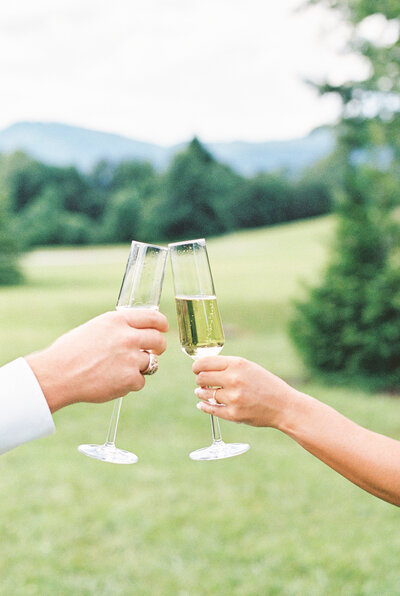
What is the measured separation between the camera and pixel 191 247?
1960 millimetres

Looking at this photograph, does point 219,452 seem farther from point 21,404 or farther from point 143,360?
point 21,404

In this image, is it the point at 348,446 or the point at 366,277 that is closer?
the point at 348,446

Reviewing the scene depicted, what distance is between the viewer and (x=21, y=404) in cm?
180

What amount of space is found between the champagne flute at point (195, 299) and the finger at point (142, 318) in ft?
0.27

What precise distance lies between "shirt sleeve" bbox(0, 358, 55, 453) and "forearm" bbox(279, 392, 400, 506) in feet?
2.17

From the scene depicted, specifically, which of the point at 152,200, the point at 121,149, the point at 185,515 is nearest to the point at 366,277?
the point at 185,515

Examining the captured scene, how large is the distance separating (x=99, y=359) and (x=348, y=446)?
2.29ft

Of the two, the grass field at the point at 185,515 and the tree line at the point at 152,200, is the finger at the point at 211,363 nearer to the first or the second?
the grass field at the point at 185,515

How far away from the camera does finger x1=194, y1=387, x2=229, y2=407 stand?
6.23ft

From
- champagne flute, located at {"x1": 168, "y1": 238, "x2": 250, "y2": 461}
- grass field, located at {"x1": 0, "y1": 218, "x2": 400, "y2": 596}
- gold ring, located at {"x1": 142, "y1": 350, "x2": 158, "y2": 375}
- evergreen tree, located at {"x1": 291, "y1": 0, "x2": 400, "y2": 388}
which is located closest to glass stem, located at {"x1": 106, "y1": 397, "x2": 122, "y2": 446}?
gold ring, located at {"x1": 142, "y1": 350, "x2": 158, "y2": 375}

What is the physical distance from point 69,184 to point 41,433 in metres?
31.4

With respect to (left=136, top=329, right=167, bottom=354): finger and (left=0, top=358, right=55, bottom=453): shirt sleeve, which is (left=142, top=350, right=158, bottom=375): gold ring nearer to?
(left=136, top=329, right=167, bottom=354): finger

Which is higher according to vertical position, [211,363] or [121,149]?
[121,149]

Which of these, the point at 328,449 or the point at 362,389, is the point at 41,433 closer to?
the point at 328,449
